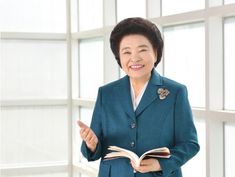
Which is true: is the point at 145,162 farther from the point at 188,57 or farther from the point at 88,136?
the point at 188,57

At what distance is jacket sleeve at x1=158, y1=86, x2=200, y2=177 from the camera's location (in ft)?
5.75

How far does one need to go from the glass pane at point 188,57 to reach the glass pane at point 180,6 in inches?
3.7

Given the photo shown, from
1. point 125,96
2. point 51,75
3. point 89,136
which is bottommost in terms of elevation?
point 89,136

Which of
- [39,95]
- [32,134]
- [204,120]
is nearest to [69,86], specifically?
[39,95]

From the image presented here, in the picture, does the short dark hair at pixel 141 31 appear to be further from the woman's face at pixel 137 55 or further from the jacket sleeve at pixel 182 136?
the jacket sleeve at pixel 182 136

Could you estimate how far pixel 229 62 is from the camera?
7.23 ft

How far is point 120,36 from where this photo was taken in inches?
73.4

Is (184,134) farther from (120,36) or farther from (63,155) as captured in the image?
(63,155)

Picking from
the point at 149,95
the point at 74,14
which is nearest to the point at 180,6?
the point at 149,95

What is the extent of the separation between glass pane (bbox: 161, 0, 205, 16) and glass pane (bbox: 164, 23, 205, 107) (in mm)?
94

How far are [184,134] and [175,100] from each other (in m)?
0.14

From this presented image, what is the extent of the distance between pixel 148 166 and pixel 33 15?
220cm

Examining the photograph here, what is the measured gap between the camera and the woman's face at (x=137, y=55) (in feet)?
5.98

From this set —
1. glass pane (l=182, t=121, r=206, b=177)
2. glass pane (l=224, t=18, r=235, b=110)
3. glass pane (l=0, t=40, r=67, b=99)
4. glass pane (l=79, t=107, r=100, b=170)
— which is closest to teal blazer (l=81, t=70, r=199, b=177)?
glass pane (l=224, t=18, r=235, b=110)
